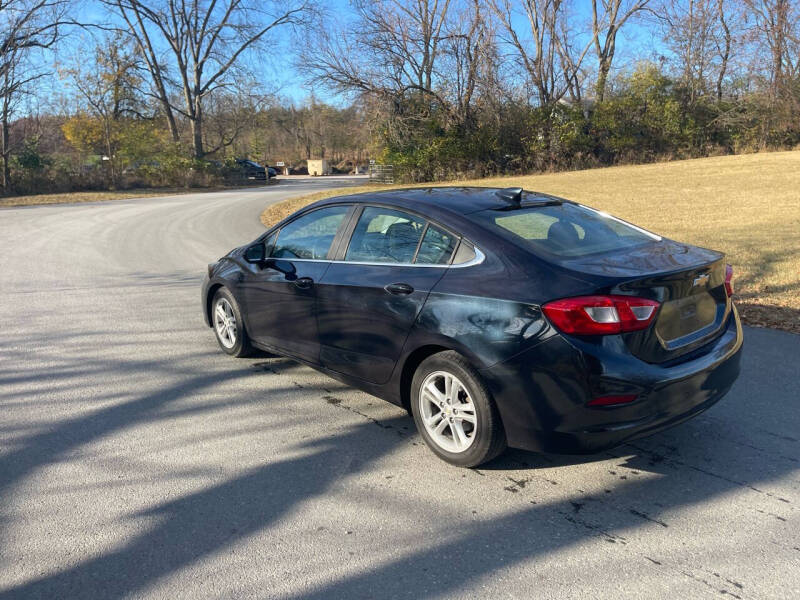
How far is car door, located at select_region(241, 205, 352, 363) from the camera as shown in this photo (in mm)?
4469

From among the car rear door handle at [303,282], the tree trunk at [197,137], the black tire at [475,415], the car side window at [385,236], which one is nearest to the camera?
the black tire at [475,415]

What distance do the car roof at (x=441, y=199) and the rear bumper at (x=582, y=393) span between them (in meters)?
1.18

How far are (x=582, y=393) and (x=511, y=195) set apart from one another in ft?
5.50

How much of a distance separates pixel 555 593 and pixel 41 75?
125 ft

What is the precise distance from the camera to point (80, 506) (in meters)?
3.21

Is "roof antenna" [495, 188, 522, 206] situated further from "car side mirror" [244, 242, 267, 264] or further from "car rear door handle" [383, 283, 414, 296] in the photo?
"car side mirror" [244, 242, 267, 264]

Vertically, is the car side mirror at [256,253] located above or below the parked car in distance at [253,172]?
below

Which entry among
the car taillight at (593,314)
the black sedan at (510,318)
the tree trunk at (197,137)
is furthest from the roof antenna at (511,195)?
the tree trunk at (197,137)

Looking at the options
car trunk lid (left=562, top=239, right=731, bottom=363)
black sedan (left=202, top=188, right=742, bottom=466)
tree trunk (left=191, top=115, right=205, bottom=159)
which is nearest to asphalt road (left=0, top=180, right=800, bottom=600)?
black sedan (left=202, top=188, right=742, bottom=466)

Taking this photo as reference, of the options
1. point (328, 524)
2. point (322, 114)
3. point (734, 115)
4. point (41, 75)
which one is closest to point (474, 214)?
point (328, 524)

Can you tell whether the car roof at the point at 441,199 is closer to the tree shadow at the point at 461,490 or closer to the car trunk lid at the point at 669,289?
the car trunk lid at the point at 669,289


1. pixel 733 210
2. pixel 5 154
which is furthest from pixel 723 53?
pixel 5 154

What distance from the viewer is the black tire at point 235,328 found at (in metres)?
5.34

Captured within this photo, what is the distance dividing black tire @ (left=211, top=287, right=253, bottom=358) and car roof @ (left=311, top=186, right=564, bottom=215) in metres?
1.43
